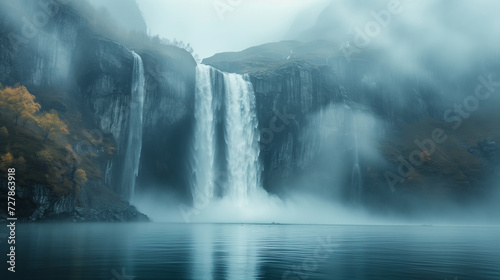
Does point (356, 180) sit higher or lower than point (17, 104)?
lower

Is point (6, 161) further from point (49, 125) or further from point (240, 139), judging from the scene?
point (240, 139)

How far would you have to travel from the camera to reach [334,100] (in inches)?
4601

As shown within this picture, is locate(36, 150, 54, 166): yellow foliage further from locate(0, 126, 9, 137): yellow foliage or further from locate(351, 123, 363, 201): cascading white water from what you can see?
locate(351, 123, 363, 201): cascading white water

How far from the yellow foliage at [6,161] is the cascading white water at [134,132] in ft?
99.2

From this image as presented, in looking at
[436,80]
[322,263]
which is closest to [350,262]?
[322,263]

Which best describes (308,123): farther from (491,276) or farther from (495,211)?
(491,276)

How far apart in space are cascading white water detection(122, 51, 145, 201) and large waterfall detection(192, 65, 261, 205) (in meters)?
13.4

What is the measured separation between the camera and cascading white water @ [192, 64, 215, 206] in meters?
87.8

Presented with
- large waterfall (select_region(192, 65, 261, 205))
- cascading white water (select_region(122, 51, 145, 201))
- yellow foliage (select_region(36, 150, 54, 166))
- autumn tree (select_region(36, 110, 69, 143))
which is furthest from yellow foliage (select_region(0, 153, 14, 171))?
A: large waterfall (select_region(192, 65, 261, 205))

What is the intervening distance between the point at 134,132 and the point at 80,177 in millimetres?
24891

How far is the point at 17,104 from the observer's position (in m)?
64.4

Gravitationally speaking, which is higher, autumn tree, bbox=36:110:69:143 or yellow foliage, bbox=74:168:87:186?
autumn tree, bbox=36:110:69:143

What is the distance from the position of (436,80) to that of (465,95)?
13.8 meters

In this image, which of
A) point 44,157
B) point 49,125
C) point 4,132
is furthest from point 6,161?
point 49,125
